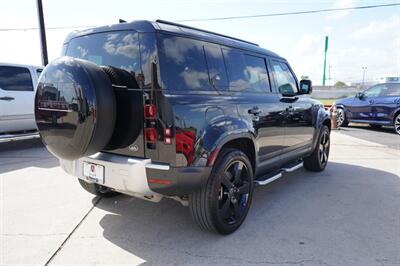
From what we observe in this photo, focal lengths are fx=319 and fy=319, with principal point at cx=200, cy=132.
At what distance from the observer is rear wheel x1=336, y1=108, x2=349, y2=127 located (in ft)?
41.1

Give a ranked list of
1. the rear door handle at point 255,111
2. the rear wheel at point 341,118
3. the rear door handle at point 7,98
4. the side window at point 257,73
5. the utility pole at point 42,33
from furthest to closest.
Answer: the rear wheel at point 341,118 → the utility pole at point 42,33 → the rear door handle at point 7,98 → the side window at point 257,73 → the rear door handle at point 255,111

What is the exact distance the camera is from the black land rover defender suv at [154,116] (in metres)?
2.65

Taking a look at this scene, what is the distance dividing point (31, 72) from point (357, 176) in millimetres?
7344

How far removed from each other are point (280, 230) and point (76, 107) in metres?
2.39

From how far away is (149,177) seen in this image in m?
2.70

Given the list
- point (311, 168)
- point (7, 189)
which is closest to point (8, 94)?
point (7, 189)

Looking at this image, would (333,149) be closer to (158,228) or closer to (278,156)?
(278,156)

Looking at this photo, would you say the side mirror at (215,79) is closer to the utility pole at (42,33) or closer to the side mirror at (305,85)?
the side mirror at (305,85)

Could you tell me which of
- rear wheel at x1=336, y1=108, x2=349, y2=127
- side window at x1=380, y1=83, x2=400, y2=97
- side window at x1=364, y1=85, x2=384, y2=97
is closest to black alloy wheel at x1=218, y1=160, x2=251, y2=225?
side window at x1=380, y1=83, x2=400, y2=97

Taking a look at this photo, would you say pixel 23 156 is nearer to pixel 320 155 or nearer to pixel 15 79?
pixel 15 79

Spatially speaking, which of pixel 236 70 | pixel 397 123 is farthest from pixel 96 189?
pixel 397 123

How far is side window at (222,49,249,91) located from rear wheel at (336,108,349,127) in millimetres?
10006

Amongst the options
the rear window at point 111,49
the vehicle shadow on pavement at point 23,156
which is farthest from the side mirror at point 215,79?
the vehicle shadow on pavement at point 23,156

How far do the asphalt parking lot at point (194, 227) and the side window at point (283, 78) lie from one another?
1.49m
